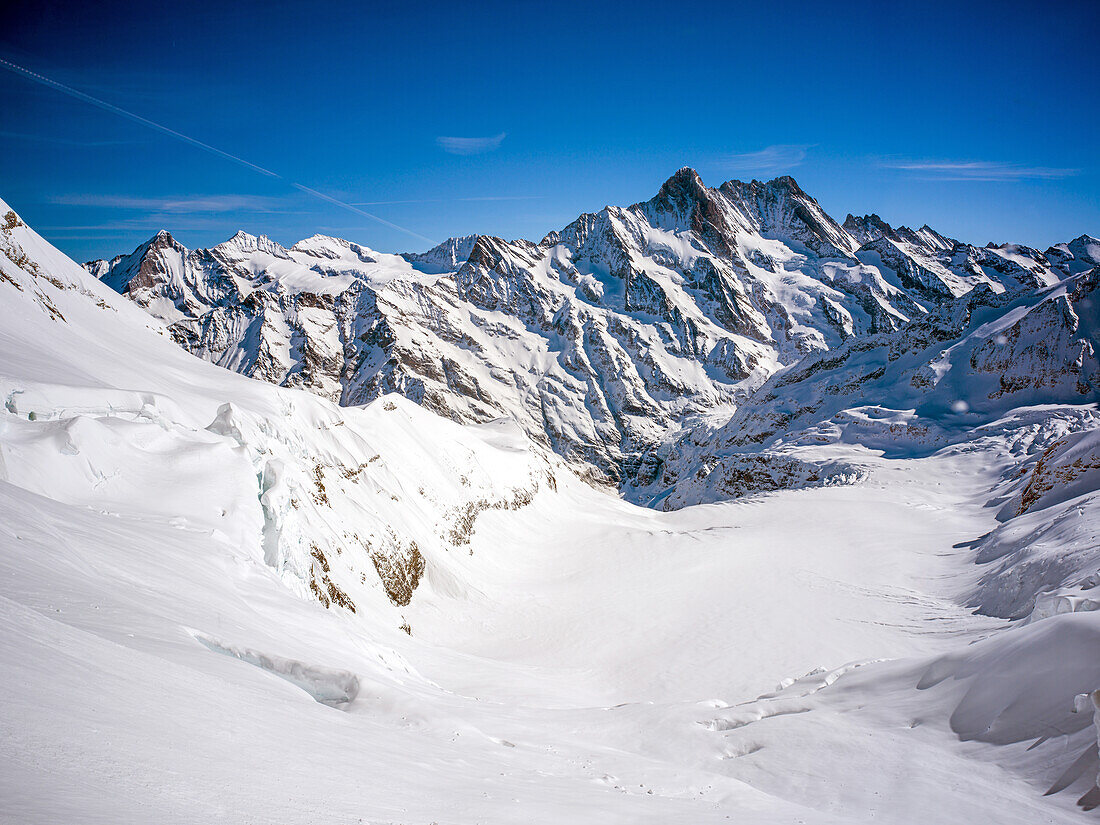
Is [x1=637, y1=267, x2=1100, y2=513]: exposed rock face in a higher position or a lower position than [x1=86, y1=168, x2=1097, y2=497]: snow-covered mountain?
lower

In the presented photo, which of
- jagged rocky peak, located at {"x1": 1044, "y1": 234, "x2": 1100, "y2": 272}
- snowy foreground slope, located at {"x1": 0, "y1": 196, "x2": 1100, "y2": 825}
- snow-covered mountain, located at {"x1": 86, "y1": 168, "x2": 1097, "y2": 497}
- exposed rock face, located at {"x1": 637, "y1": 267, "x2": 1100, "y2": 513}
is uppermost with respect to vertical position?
jagged rocky peak, located at {"x1": 1044, "y1": 234, "x2": 1100, "y2": 272}

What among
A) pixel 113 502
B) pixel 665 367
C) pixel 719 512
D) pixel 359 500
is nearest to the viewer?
pixel 113 502

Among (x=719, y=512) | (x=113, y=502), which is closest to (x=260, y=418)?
(x=113, y=502)

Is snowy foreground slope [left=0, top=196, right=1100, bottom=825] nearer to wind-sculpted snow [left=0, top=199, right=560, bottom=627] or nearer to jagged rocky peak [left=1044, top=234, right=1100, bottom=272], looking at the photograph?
wind-sculpted snow [left=0, top=199, right=560, bottom=627]

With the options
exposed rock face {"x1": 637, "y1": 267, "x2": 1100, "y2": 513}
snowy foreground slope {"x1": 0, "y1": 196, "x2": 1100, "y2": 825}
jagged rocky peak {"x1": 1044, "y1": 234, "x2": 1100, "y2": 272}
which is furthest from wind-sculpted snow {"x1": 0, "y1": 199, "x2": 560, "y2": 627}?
jagged rocky peak {"x1": 1044, "y1": 234, "x2": 1100, "y2": 272}

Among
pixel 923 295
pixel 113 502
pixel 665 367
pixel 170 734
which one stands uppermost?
pixel 923 295

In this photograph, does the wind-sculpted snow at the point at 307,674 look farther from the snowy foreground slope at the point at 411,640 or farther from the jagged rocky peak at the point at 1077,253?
the jagged rocky peak at the point at 1077,253

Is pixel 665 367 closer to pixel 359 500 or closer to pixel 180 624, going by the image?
pixel 359 500

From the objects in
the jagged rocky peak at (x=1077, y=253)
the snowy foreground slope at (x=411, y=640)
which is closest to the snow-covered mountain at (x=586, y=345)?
the jagged rocky peak at (x=1077, y=253)
